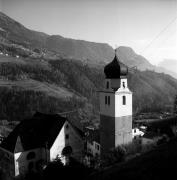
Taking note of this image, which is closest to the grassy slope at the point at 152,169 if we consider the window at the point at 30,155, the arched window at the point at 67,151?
the arched window at the point at 67,151

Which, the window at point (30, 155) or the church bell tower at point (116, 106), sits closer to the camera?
the window at point (30, 155)

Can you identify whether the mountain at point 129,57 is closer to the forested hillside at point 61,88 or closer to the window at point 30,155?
the forested hillside at point 61,88

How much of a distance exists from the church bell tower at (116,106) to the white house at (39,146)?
1.93 meters

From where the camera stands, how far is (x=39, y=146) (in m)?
15.0

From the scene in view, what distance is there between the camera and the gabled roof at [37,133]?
1476cm

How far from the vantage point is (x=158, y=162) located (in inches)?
316

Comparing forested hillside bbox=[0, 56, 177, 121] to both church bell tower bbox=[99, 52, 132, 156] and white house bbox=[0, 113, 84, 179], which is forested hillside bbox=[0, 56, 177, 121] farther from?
church bell tower bbox=[99, 52, 132, 156]

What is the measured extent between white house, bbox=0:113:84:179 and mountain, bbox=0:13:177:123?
28.7 metres

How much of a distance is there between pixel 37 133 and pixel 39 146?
98cm

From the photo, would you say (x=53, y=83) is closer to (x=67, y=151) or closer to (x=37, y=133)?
(x=37, y=133)

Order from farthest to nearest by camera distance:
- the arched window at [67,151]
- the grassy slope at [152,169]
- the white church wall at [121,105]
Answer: the white church wall at [121,105], the arched window at [67,151], the grassy slope at [152,169]

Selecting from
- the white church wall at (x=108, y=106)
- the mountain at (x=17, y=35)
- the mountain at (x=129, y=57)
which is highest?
the mountain at (x=17, y=35)

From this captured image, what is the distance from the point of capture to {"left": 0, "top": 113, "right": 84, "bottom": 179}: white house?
14.5 meters

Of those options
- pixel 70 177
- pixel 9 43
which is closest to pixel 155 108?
pixel 70 177
